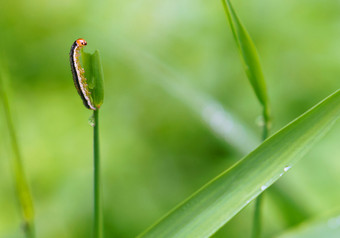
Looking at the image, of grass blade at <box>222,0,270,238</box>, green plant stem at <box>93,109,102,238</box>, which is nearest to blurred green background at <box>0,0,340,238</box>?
grass blade at <box>222,0,270,238</box>

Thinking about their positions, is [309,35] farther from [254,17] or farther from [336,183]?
[336,183]

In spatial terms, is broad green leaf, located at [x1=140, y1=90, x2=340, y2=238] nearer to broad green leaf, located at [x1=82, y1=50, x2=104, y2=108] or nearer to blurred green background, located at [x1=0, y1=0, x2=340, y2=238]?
Result: broad green leaf, located at [x1=82, y1=50, x2=104, y2=108]

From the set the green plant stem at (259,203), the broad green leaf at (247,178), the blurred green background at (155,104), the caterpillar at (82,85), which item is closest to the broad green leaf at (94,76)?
the caterpillar at (82,85)

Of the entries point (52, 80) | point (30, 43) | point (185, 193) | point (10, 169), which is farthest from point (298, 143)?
point (30, 43)

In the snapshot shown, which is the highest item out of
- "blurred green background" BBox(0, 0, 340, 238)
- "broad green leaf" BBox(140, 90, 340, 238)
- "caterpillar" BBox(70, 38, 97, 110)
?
"caterpillar" BBox(70, 38, 97, 110)

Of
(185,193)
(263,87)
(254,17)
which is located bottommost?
(185,193)
